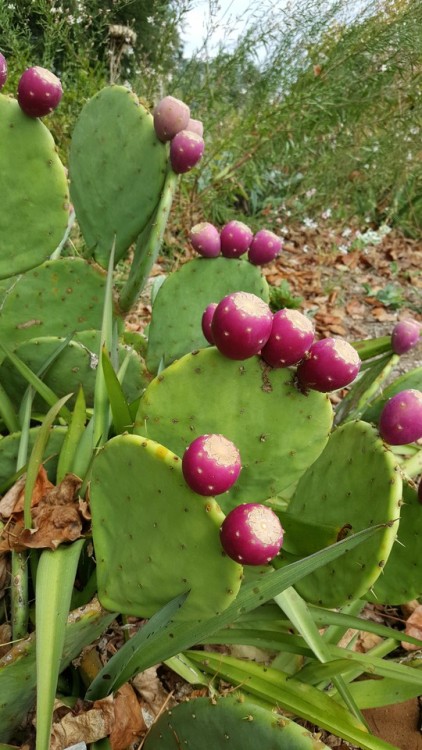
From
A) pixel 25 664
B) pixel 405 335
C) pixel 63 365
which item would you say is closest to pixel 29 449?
pixel 63 365

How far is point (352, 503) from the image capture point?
2.80ft

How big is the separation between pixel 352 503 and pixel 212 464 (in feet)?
1.17

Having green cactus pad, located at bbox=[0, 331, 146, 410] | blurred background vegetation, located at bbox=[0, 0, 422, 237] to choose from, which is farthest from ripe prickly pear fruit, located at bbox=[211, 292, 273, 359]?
blurred background vegetation, located at bbox=[0, 0, 422, 237]

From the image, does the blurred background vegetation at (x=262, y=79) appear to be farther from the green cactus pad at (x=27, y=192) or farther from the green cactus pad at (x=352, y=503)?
the green cactus pad at (x=352, y=503)

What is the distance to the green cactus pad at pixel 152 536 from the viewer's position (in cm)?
64

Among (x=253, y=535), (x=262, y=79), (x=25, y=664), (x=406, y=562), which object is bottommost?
(x=25, y=664)

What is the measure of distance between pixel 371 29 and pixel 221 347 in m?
2.55

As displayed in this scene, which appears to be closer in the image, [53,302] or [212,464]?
[212,464]

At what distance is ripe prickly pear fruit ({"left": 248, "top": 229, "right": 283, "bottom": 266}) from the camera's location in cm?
129

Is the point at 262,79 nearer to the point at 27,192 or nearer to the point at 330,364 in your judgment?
the point at 27,192

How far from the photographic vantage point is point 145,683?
1.04 m

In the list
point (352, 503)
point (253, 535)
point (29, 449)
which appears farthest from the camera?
point (29, 449)

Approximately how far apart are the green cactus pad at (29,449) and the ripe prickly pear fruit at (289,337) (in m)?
0.57

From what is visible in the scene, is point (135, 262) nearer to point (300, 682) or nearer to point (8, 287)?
point (8, 287)
